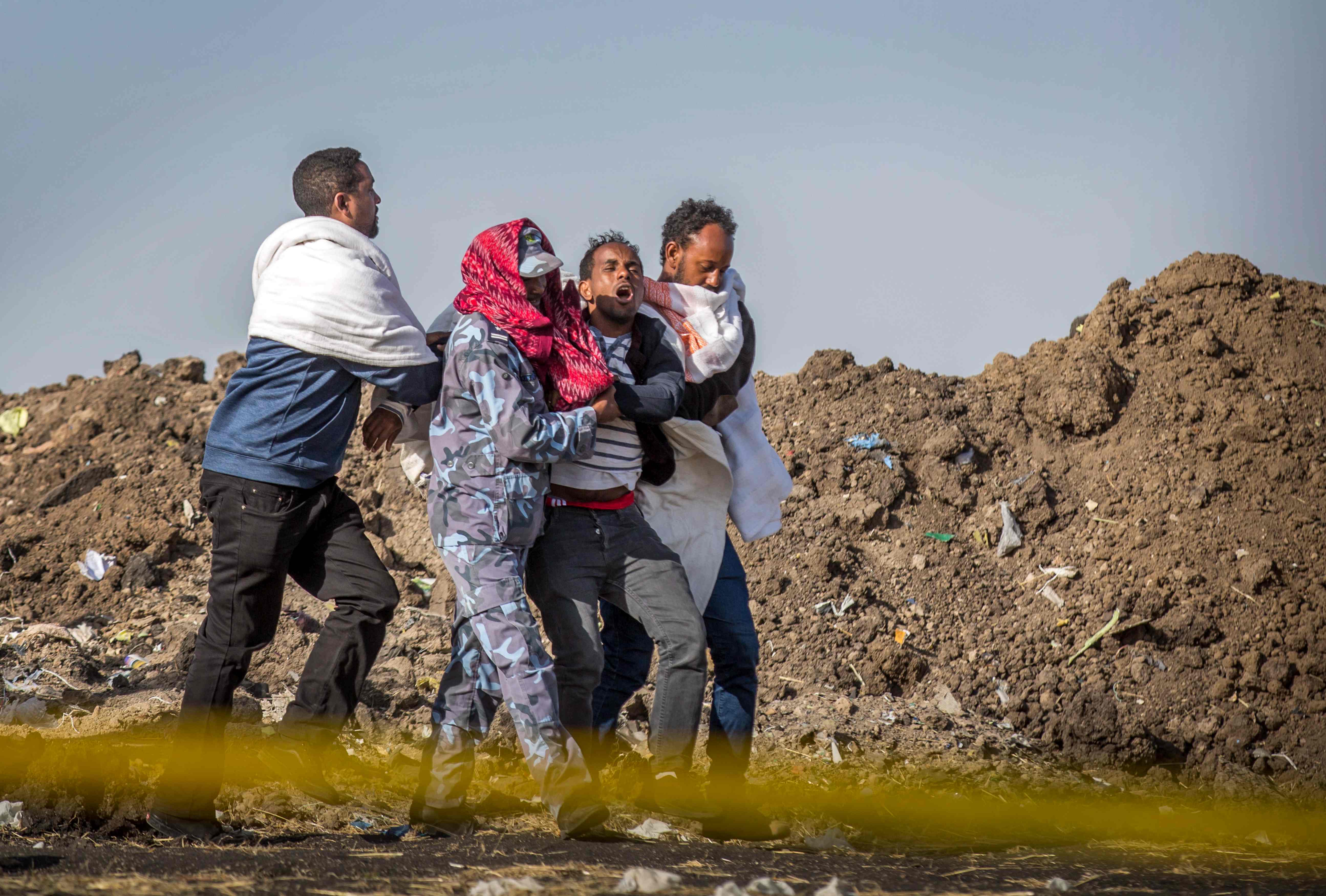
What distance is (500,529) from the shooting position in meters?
3.37

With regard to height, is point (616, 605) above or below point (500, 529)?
below

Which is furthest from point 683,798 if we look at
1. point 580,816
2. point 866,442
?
point 866,442

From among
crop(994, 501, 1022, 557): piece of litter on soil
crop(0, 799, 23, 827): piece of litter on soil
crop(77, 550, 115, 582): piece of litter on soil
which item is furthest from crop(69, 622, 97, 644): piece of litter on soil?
crop(994, 501, 1022, 557): piece of litter on soil

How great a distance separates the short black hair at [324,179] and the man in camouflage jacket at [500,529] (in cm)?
71

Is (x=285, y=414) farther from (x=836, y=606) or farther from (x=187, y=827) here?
(x=836, y=606)

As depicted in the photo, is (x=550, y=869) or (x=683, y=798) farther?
(x=683, y=798)

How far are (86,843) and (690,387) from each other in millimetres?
2418

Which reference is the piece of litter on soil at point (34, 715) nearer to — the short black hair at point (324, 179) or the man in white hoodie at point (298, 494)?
the man in white hoodie at point (298, 494)

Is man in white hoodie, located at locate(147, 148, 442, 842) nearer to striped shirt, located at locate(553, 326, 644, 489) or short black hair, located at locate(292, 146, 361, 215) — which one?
short black hair, located at locate(292, 146, 361, 215)

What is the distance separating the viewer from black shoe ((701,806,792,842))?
144 inches

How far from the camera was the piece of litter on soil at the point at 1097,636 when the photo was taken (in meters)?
5.88

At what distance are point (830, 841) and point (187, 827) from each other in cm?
216

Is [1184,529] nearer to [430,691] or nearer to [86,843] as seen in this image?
[430,691]

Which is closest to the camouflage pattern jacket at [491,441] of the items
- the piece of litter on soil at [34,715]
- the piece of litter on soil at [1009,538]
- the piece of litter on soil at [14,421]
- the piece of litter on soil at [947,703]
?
the piece of litter on soil at [34,715]
